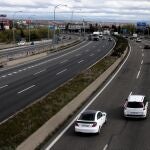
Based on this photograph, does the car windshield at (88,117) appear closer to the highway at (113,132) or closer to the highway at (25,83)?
the highway at (113,132)

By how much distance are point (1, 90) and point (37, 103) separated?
10451 mm

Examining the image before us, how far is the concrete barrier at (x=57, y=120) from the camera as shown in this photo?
71.5ft

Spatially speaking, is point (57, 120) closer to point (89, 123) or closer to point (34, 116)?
point (34, 116)

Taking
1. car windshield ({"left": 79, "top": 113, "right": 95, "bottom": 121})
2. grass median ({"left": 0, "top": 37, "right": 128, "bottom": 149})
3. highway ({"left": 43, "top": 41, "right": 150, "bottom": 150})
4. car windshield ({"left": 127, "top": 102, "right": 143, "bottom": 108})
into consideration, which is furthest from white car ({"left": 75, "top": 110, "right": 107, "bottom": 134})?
car windshield ({"left": 127, "top": 102, "right": 143, "bottom": 108})

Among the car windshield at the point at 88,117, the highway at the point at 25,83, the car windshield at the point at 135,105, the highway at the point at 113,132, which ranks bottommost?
the highway at the point at 25,83

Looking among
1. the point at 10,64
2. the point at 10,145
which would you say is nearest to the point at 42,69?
the point at 10,64

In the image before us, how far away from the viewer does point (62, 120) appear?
28281mm

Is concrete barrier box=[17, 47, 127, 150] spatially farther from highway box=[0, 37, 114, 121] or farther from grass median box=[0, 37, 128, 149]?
highway box=[0, 37, 114, 121]

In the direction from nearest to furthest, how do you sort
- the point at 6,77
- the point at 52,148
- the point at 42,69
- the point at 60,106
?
1. the point at 52,148
2. the point at 60,106
3. the point at 6,77
4. the point at 42,69

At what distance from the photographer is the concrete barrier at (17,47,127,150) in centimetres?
2178

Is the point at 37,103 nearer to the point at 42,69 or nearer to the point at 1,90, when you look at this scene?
the point at 1,90

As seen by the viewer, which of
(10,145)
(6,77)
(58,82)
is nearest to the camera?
(10,145)

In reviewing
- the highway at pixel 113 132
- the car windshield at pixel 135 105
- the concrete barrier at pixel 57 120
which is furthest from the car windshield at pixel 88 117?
the car windshield at pixel 135 105

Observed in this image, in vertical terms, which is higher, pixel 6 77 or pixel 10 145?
pixel 10 145
